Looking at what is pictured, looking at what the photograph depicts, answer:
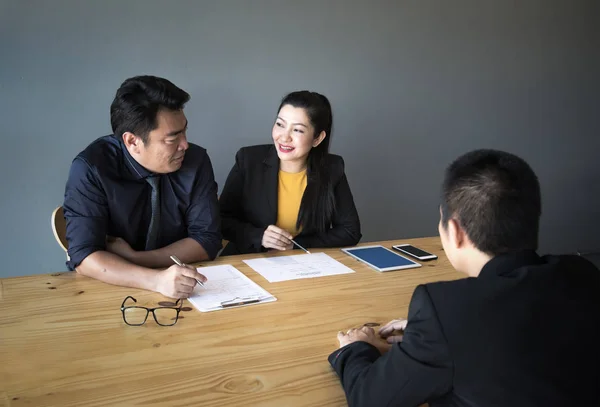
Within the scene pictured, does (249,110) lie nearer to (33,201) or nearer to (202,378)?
(33,201)

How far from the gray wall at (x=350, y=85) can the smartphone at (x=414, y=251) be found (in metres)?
1.19

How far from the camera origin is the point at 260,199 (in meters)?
2.49

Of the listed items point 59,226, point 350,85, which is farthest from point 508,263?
point 350,85

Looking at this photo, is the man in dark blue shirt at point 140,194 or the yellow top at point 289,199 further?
the yellow top at point 289,199

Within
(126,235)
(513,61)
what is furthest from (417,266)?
(513,61)

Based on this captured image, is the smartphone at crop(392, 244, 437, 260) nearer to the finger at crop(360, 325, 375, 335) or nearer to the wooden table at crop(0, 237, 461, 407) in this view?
the wooden table at crop(0, 237, 461, 407)

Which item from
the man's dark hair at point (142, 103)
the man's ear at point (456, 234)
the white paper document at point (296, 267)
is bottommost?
the white paper document at point (296, 267)

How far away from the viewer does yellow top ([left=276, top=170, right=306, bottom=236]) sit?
99.5 inches

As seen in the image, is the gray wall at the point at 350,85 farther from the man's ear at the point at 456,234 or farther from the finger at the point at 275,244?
the man's ear at the point at 456,234

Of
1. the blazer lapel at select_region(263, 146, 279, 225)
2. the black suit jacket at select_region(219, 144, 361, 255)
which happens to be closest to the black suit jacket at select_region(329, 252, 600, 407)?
the black suit jacket at select_region(219, 144, 361, 255)

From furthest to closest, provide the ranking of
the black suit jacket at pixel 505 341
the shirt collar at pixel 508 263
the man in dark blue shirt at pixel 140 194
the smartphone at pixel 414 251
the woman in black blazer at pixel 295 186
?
the woman in black blazer at pixel 295 186, the smartphone at pixel 414 251, the man in dark blue shirt at pixel 140 194, the shirt collar at pixel 508 263, the black suit jacket at pixel 505 341

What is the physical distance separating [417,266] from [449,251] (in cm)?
85

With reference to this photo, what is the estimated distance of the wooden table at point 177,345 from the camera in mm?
1125

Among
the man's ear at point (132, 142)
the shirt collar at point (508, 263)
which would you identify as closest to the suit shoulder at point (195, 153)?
the man's ear at point (132, 142)
